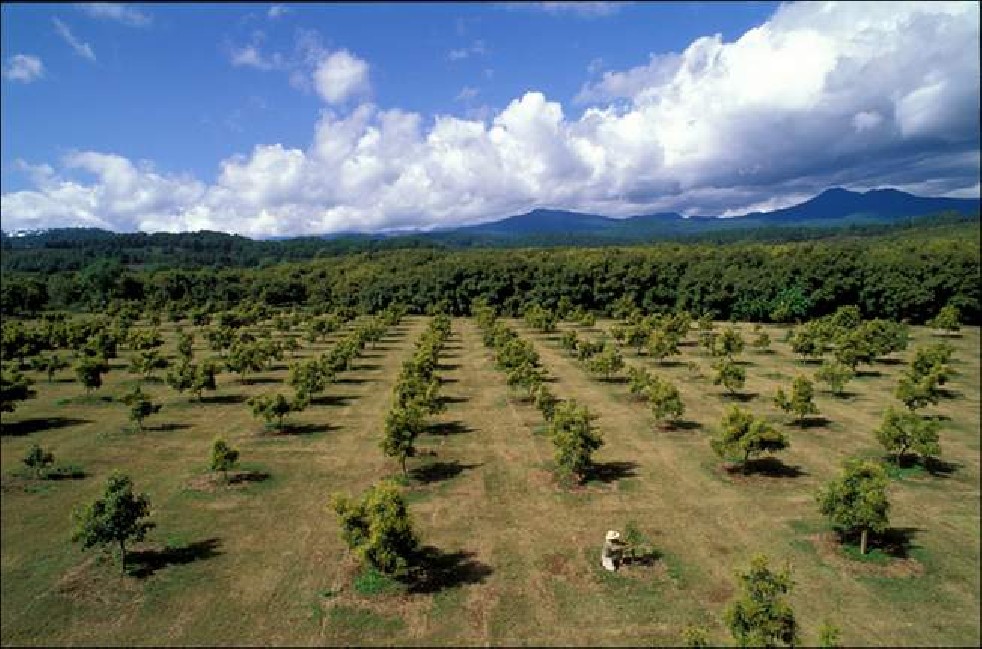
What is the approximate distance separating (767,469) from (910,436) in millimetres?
8274

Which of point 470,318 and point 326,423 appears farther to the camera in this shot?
point 470,318

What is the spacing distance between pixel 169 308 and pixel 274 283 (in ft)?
91.7

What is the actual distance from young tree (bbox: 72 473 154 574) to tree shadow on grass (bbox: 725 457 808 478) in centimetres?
3159

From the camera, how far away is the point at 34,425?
163 ft

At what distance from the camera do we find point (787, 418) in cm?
4934

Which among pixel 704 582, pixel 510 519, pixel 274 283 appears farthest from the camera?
pixel 274 283

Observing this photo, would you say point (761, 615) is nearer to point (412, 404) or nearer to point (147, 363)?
point (412, 404)

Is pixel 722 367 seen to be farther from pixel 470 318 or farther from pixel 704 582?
pixel 470 318

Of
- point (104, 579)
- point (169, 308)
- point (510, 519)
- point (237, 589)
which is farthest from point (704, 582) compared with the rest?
point (169, 308)

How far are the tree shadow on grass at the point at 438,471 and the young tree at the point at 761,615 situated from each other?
21.5 metres

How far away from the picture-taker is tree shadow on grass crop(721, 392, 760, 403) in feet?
184

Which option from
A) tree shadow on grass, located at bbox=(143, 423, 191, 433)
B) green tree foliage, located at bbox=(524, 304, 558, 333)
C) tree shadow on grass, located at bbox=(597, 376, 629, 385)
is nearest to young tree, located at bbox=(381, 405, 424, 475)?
tree shadow on grass, located at bbox=(143, 423, 191, 433)

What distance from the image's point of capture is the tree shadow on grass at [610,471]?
37625 millimetres

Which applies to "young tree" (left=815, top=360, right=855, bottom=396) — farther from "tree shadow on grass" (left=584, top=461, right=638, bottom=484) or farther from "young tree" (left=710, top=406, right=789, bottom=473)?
"tree shadow on grass" (left=584, top=461, right=638, bottom=484)
